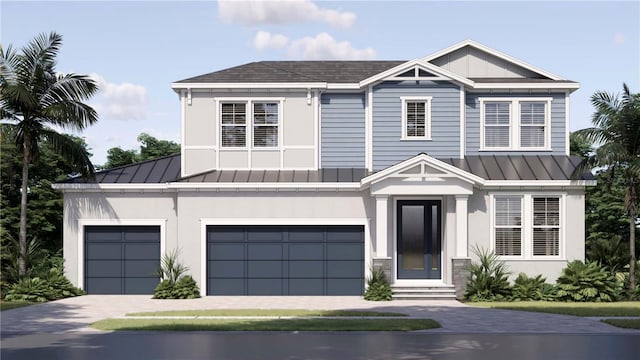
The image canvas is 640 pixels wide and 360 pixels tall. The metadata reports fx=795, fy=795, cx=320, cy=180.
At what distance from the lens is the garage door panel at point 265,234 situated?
27.5m

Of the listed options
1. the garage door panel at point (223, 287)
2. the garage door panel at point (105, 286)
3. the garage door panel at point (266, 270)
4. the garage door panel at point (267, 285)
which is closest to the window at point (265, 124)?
the garage door panel at point (266, 270)

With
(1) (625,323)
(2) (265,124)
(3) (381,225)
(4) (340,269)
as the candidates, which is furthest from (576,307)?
(2) (265,124)

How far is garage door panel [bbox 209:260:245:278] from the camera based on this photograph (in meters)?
27.5

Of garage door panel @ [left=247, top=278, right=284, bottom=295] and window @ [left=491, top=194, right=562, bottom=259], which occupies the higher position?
window @ [left=491, top=194, right=562, bottom=259]

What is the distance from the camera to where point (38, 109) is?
26.8m

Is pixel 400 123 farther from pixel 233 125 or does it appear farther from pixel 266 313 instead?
pixel 266 313

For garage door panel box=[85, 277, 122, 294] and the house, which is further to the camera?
garage door panel box=[85, 277, 122, 294]

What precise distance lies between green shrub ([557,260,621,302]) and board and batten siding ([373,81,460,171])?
19.6 feet

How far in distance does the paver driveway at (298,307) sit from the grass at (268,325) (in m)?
0.61

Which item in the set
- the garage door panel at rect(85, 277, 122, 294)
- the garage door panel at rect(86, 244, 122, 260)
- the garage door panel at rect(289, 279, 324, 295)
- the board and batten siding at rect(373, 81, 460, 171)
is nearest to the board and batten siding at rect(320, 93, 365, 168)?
the board and batten siding at rect(373, 81, 460, 171)

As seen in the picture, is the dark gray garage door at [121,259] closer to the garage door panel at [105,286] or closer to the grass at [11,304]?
the garage door panel at [105,286]

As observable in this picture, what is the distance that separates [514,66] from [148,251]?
50.0 feet

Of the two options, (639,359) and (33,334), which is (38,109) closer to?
(33,334)

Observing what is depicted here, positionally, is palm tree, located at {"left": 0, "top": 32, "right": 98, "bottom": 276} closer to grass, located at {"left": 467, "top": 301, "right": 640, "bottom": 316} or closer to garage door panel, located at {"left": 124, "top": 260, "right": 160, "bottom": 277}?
garage door panel, located at {"left": 124, "top": 260, "right": 160, "bottom": 277}
